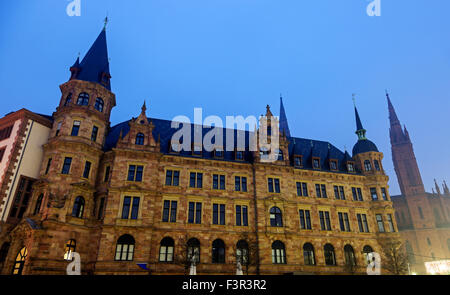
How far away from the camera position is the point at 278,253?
113ft

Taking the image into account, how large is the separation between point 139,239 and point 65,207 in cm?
838

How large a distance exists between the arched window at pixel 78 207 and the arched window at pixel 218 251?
15.3 meters

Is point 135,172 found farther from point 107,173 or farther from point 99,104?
point 99,104

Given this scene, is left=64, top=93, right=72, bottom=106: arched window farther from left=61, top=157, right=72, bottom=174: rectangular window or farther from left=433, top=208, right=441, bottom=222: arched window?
left=433, top=208, right=441, bottom=222: arched window

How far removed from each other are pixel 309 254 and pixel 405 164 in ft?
227

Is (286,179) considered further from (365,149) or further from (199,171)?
(365,149)

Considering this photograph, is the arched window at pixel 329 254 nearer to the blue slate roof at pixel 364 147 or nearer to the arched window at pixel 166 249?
the blue slate roof at pixel 364 147

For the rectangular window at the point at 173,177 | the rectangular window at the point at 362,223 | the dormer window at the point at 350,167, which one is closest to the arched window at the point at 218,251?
the rectangular window at the point at 173,177

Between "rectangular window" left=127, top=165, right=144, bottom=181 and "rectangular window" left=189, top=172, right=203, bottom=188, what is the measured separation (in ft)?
19.7

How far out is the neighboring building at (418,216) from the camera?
6950 cm

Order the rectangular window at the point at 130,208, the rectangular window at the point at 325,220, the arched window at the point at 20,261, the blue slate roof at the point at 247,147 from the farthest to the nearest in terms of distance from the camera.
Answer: the rectangular window at the point at 325,220 → the blue slate roof at the point at 247,147 → the rectangular window at the point at 130,208 → the arched window at the point at 20,261

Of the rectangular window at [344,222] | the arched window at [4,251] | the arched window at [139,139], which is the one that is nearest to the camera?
the arched window at [4,251]

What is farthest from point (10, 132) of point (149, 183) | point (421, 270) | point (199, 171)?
point (421, 270)
